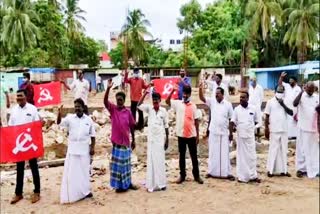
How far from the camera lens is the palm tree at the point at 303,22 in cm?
103

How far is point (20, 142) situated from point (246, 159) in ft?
10.5

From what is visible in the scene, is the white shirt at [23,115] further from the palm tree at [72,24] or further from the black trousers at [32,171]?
the palm tree at [72,24]

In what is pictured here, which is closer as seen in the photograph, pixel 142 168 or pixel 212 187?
pixel 212 187

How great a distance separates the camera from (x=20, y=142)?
17.4 feet

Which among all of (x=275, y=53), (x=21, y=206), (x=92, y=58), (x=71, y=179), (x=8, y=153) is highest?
(x=92, y=58)

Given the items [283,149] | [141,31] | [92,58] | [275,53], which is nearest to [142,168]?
[283,149]

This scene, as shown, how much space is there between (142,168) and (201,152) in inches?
114

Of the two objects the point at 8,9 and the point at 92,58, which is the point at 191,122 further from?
the point at 92,58

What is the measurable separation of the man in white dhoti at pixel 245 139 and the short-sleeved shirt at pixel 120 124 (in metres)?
1.58

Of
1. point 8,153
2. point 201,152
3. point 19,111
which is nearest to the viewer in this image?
point 8,153

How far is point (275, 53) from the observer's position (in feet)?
8.81

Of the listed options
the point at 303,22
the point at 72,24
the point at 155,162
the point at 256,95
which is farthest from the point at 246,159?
the point at 72,24

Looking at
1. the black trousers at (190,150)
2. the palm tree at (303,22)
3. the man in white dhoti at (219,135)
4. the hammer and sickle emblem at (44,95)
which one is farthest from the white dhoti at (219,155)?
the hammer and sickle emblem at (44,95)

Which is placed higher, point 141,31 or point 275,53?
point 141,31
